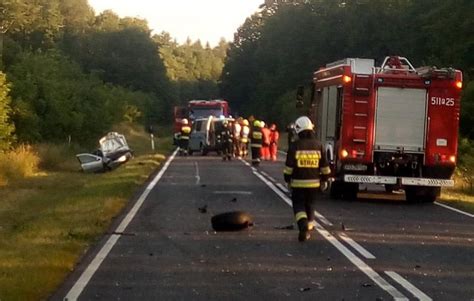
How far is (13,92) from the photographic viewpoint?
39500 millimetres

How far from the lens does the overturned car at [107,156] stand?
38750 millimetres

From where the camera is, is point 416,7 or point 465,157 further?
point 416,7

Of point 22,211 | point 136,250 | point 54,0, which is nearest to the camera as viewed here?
point 136,250

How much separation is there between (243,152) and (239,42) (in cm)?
7762

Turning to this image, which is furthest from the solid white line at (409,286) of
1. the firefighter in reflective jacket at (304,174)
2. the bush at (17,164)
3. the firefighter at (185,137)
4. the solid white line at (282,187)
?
the firefighter at (185,137)

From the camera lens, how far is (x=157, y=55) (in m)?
106

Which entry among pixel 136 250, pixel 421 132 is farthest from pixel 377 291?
pixel 421 132

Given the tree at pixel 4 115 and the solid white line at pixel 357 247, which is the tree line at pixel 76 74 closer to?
the tree at pixel 4 115

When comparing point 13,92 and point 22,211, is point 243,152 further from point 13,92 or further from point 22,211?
point 22,211

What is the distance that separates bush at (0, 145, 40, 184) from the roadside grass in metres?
0.36

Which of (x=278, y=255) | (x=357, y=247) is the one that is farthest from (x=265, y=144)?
(x=278, y=255)

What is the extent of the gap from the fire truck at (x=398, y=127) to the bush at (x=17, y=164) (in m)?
15.1

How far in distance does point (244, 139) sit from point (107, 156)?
23.2 feet

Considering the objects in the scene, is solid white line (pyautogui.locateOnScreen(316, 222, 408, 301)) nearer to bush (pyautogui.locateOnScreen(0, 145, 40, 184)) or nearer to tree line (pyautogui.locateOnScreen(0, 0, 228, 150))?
tree line (pyautogui.locateOnScreen(0, 0, 228, 150))
